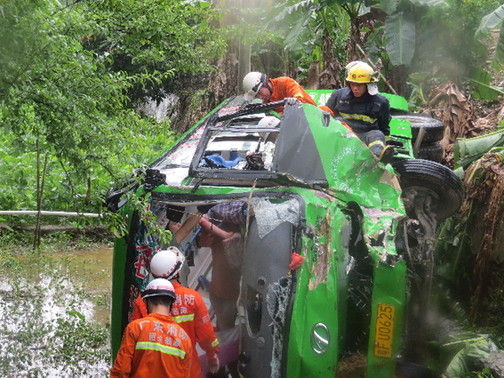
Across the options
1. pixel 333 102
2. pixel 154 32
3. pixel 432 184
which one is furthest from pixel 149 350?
pixel 154 32

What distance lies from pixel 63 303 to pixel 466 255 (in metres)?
5.31

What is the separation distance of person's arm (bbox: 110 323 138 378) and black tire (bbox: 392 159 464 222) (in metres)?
3.65

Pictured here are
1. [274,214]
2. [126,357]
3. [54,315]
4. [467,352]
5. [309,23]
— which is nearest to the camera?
[126,357]

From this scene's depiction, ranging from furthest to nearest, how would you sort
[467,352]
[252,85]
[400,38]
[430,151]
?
[400,38], [430,151], [252,85], [467,352]

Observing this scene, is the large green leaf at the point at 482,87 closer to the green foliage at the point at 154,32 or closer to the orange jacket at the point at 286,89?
the green foliage at the point at 154,32

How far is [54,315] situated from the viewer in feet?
34.4

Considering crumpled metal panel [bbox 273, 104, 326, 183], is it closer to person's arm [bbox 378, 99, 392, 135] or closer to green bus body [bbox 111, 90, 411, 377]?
green bus body [bbox 111, 90, 411, 377]

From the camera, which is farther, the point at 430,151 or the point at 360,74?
the point at 430,151

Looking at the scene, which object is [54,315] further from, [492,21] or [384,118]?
[492,21]

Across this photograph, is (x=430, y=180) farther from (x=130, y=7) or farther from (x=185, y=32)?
(x=185, y=32)

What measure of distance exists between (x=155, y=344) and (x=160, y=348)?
0.05m

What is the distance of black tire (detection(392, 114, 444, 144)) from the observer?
957 cm

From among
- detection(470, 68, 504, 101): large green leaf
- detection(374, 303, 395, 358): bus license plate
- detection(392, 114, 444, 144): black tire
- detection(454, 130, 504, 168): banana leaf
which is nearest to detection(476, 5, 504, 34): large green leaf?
detection(470, 68, 504, 101): large green leaf

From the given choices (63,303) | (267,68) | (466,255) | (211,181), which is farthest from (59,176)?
(211,181)
